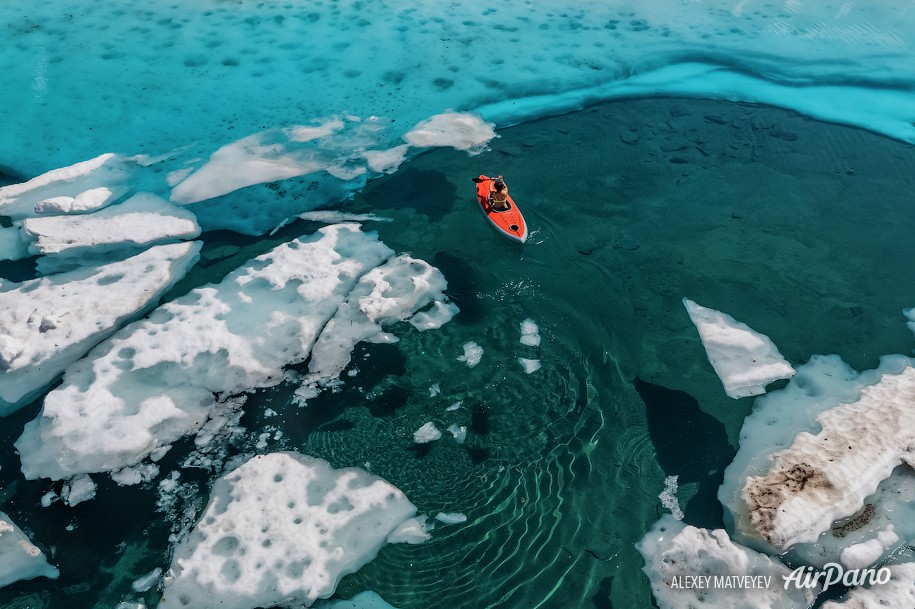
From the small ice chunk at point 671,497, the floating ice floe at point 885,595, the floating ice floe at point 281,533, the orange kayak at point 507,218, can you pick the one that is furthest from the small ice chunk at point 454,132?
the floating ice floe at point 885,595

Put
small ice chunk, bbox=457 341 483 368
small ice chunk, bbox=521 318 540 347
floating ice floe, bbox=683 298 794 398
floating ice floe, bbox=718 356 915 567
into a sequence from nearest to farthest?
1. floating ice floe, bbox=718 356 915 567
2. floating ice floe, bbox=683 298 794 398
3. small ice chunk, bbox=457 341 483 368
4. small ice chunk, bbox=521 318 540 347

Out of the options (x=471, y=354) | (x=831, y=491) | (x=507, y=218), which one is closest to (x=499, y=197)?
(x=507, y=218)

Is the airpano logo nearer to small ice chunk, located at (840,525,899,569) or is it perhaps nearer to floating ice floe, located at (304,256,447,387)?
small ice chunk, located at (840,525,899,569)

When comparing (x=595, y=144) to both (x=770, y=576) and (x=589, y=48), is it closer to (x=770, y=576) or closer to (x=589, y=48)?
(x=589, y=48)

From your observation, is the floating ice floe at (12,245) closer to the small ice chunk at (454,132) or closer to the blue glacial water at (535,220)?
the blue glacial water at (535,220)

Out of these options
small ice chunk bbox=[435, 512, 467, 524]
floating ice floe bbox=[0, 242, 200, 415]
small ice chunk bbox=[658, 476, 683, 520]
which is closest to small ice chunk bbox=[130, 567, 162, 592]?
small ice chunk bbox=[435, 512, 467, 524]

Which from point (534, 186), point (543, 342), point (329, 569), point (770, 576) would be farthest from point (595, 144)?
point (329, 569)

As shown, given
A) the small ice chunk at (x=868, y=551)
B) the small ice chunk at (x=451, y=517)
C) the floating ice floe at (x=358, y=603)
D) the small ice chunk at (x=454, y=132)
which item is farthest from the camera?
the small ice chunk at (x=454, y=132)
